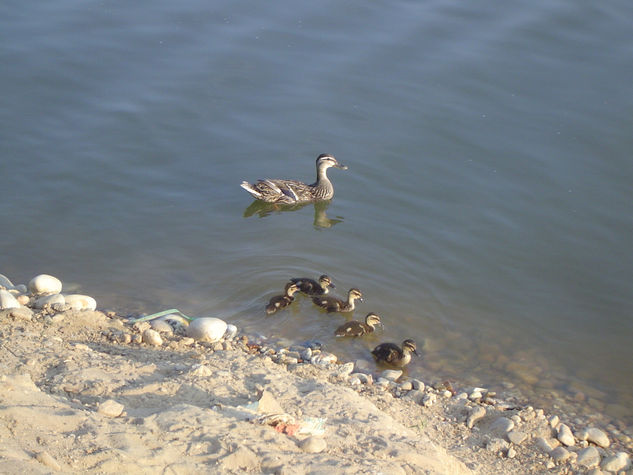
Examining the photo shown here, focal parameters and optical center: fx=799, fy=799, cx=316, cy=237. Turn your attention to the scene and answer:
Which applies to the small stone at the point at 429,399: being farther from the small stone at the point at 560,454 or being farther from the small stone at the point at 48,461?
the small stone at the point at 48,461

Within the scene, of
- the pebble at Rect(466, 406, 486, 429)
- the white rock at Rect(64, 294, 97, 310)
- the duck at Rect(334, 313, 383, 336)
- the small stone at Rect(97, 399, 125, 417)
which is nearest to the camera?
the small stone at Rect(97, 399, 125, 417)

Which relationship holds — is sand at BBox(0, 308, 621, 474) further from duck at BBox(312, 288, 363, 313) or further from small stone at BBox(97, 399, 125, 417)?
duck at BBox(312, 288, 363, 313)

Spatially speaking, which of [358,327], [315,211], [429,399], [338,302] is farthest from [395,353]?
[315,211]

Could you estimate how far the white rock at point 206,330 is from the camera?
27.5 ft

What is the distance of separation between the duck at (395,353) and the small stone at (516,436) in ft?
5.53

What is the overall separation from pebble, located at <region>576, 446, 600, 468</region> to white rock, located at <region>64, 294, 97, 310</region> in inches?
209

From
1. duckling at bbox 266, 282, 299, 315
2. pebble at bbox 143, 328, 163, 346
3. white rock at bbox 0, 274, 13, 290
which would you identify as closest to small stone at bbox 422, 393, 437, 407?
duckling at bbox 266, 282, 299, 315

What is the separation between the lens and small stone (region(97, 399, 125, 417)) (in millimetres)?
5566

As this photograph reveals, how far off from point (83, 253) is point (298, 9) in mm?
8005

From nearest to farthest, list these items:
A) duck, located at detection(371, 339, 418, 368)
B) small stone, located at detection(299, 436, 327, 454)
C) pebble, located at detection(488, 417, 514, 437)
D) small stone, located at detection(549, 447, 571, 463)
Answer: small stone, located at detection(299, 436, 327, 454) < small stone, located at detection(549, 447, 571, 463) < pebble, located at detection(488, 417, 514, 437) < duck, located at detection(371, 339, 418, 368)

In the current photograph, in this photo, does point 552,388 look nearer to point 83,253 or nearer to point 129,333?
point 129,333

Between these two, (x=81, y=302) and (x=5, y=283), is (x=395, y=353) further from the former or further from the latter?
(x=5, y=283)

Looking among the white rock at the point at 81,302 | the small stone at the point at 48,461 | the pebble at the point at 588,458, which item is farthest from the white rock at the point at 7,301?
the pebble at the point at 588,458

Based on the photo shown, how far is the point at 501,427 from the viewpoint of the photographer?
7.26m
